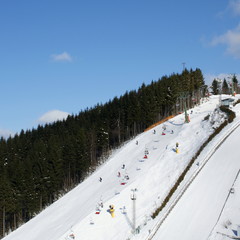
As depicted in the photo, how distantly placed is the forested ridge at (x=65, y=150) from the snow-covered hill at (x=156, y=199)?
42.4ft

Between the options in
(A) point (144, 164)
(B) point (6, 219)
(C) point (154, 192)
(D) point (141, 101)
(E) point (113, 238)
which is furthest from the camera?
(D) point (141, 101)

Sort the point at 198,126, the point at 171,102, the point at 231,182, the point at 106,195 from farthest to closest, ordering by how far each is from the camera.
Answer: the point at 171,102, the point at 198,126, the point at 106,195, the point at 231,182

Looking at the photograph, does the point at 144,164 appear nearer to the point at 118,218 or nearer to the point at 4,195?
the point at 118,218

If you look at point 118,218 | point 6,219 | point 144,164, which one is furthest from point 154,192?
point 6,219

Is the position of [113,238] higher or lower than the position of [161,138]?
lower

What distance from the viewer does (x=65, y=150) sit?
198ft

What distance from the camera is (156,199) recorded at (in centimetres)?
2748

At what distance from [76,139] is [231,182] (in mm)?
42183

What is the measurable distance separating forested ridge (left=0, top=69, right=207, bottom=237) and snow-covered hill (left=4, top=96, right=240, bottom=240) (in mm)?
12915

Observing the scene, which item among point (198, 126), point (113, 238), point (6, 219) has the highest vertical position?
point (198, 126)

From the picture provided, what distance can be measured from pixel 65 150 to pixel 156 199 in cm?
3587

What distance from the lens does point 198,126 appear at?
156ft

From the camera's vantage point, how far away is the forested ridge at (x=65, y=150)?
5097 centimetres

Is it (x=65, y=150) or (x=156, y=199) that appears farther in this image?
(x=65, y=150)
